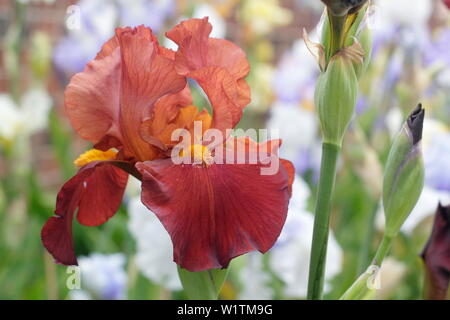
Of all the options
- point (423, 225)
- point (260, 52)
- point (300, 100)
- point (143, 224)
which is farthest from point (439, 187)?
point (260, 52)

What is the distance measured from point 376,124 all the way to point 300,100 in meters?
0.23

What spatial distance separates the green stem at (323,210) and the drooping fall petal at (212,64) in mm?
60

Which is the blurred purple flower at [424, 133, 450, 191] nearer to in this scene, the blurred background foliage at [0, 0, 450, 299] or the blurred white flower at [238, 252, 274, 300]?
the blurred background foliage at [0, 0, 450, 299]

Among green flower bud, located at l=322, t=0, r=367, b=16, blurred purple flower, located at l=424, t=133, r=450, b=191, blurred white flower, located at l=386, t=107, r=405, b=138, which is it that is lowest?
blurred purple flower, located at l=424, t=133, r=450, b=191

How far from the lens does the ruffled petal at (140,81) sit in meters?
0.39

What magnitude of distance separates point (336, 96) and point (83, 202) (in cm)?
17

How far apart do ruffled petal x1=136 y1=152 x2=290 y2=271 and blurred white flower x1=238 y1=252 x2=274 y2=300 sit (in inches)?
16.4

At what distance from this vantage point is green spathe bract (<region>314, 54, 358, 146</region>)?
38 cm

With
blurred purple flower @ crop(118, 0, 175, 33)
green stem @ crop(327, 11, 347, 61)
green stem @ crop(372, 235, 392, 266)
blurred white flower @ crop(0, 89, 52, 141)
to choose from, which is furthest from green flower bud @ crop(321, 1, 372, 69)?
blurred white flower @ crop(0, 89, 52, 141)

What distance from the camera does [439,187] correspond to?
0.78 metres

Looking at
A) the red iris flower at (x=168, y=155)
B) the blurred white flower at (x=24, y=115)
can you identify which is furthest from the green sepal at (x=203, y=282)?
the blurred white flower at (x=24, y=115)

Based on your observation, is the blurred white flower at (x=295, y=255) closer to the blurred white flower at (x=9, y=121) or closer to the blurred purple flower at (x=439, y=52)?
the blurred purple flower at (x=439, y=52)

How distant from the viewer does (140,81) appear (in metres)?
0.39
